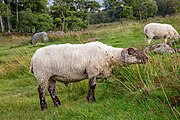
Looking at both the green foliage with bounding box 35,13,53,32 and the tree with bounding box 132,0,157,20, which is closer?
the green foliage with bounding box 35,13,53,32

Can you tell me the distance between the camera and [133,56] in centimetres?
718

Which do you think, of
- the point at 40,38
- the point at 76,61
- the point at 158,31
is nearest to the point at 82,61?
the point at 76,61

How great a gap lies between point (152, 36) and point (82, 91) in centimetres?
923

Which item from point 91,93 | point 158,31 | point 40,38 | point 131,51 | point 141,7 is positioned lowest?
point 40,38

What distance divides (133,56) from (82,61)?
48.5 inches

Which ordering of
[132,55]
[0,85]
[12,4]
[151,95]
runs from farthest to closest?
[12,4]
[0,85]
[132,55]
[151,95]

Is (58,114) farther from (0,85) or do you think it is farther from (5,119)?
(0,85)

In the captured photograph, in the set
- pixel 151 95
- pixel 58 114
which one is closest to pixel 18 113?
pixel 58 114

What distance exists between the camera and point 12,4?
Result: 54719 millimetres

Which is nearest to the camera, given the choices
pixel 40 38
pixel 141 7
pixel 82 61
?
pixel 82 61

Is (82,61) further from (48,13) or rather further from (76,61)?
(48,13)

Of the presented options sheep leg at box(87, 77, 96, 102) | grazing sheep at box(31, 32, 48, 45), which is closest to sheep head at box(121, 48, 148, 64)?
sheep leg at box(87, 77, 96, 102)

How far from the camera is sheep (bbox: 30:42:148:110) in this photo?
7.00 m

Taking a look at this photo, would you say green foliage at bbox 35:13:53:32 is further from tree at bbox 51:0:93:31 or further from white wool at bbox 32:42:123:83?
white wool at bbox 32:42:123:83
